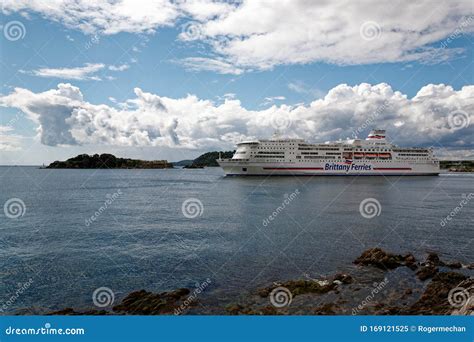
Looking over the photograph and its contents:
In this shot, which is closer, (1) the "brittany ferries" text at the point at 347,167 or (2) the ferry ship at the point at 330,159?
(2) the ferry ship at the point at 330,159

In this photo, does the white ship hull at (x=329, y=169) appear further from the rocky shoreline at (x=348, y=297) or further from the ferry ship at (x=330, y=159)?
the rocky shoreline at (x=348, y=297)

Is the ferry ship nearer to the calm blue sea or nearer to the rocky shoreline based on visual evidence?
the calm blue sea

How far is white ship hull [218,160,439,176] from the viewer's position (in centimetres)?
7469

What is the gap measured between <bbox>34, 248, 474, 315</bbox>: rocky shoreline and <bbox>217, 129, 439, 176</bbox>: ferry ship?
197 feet

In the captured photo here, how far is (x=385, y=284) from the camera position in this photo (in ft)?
43.5

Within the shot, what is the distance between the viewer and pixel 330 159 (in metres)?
81.7

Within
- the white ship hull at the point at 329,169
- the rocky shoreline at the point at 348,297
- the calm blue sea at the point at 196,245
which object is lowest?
the rocky shoreline at the point at 348,297

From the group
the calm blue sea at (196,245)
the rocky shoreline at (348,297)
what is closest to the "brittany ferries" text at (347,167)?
the calm blue sea at (196,245)

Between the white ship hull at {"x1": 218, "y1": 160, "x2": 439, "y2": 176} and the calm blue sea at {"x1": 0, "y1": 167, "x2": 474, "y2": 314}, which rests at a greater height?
the white ship hull at {"x1": 218, "y1": 160, "x2": 439, "y2": 176}

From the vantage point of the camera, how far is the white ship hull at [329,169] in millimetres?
74688

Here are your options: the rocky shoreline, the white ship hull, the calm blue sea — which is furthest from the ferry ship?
the rocky shoreline

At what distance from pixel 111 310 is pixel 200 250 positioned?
7004 mm

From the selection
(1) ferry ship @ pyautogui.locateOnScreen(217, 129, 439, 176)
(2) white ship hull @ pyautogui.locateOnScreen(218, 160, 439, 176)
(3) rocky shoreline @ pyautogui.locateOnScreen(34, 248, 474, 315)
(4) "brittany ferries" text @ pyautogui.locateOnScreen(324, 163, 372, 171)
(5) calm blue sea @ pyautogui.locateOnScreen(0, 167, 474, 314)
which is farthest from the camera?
(4) "brittany ferries" text @ pyautogui.locateOnScreen(324, 163, 372, 171)

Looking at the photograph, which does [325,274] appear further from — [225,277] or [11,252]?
[11,252]
